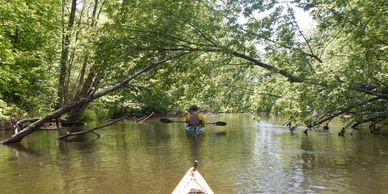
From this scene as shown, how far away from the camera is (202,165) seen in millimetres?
12883

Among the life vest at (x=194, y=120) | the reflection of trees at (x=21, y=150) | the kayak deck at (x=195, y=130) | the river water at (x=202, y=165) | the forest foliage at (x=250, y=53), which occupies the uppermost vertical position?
the forest foliage at (x=250, y=53)

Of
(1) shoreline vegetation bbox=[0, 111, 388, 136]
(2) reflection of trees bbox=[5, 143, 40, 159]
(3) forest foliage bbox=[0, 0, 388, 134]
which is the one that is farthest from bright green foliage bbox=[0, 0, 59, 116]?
(2) reflection of trees bbox=[5, 143, 40, 159]

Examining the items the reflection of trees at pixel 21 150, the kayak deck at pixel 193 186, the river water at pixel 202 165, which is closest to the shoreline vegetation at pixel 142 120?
the river water at pixel 202 165

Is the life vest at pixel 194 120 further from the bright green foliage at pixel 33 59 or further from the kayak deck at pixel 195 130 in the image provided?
the bright green foliage at pixel 33 59

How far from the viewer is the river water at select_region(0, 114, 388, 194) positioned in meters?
10.1

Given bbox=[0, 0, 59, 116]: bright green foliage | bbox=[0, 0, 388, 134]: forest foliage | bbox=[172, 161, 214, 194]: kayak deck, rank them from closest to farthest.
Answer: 1. bbox=[172, 161, 214, 194]: kayak deck
2. bbox=[0, 0, 388, 134]: forest foliage
3. bbox=[0, 0, 59, 116]: bright green foliage

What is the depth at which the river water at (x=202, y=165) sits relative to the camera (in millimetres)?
10109

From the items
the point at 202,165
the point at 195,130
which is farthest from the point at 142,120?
the point at 202,165

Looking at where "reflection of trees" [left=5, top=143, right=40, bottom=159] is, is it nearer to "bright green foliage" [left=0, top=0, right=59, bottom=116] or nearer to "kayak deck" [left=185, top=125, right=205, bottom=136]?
"bright green foliage" [left=0, top=0, right=59, bottom=116]

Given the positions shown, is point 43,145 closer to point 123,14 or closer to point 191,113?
point 123,14

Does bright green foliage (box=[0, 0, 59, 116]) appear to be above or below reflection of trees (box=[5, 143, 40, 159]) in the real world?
above

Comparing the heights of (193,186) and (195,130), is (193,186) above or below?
below

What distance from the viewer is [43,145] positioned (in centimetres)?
1798

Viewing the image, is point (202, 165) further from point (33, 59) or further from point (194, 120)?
point (33, 59)
